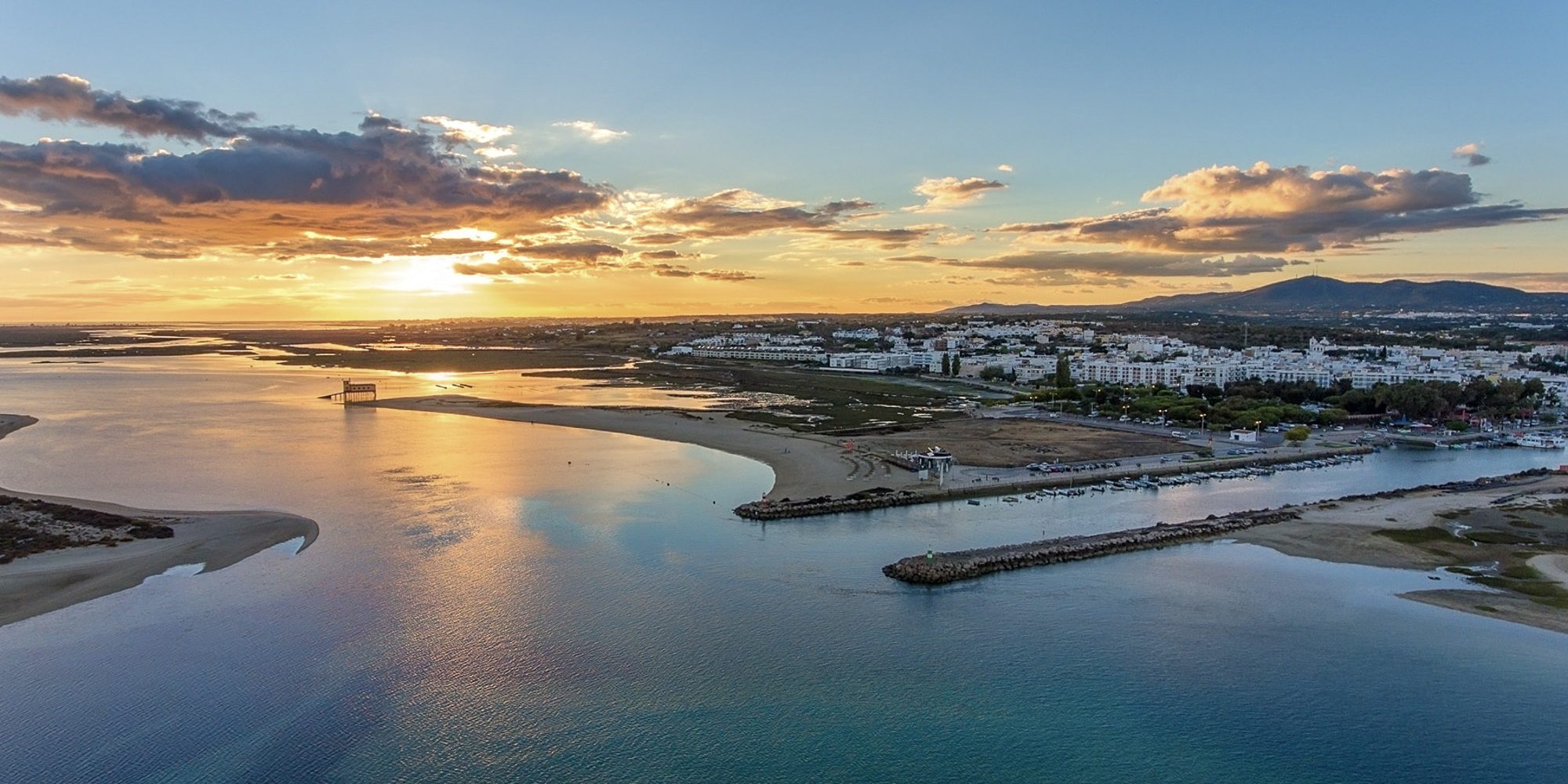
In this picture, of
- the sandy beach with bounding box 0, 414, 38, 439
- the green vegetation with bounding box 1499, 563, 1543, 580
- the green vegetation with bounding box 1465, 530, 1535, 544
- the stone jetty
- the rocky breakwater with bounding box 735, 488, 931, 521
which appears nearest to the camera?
the green vegetation with bounding box 1499, 563, 1543, 580

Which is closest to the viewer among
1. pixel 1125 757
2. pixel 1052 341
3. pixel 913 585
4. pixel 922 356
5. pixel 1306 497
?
pixel 1125 757

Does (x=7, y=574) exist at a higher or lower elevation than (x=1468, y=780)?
higher

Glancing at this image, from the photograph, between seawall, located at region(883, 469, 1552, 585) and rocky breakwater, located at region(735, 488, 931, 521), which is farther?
rocky breakwater, located at region(735, 488, 931, 521)

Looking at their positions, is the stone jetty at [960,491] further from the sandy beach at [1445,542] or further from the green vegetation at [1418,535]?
the green vegetation at [1418,535]

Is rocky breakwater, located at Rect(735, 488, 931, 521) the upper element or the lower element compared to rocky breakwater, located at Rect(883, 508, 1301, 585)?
upper

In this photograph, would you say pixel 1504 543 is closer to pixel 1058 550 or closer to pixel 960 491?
pixel 1058 550

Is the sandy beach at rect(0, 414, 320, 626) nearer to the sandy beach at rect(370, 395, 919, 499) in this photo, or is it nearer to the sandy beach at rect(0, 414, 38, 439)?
the sandy beach at rect(370, 395, 919, 499)

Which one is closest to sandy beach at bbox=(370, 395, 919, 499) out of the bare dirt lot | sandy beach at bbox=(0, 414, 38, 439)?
the bare dirt lot

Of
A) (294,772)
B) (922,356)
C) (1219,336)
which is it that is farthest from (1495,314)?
(294,772)

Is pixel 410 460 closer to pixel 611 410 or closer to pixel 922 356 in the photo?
pixel 611 410
